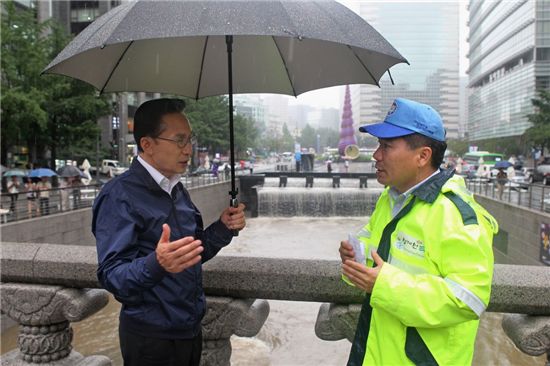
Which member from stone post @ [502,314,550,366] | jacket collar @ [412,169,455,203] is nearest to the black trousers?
jacket collar @ [412,169,455,203]

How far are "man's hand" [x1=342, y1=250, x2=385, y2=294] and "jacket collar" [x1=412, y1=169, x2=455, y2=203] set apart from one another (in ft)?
0.94

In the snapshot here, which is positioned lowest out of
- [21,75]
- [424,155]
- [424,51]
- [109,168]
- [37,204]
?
[37,204]

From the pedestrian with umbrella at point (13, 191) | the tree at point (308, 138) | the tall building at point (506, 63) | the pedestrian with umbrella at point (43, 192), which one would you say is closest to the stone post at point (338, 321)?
the pedestrian with umbrella at point (13, 191)

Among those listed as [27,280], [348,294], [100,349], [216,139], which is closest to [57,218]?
[100,349]

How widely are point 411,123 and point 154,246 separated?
121 centimetres

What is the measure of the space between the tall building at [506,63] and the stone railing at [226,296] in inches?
2506

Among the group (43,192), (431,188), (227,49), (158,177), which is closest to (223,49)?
(227,49)

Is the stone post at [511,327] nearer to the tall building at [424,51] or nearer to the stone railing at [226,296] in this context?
the stone railing at [226,296]

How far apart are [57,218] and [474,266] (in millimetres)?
15092

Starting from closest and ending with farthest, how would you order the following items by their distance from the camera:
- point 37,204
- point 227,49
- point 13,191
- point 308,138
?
point 227,49 → point 37,204 → point 13,191 → point 308,138

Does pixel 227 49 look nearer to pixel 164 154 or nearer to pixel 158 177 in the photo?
pixel 164 154

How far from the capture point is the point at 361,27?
8.25ft

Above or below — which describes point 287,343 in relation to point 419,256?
below

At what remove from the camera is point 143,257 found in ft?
6.58
